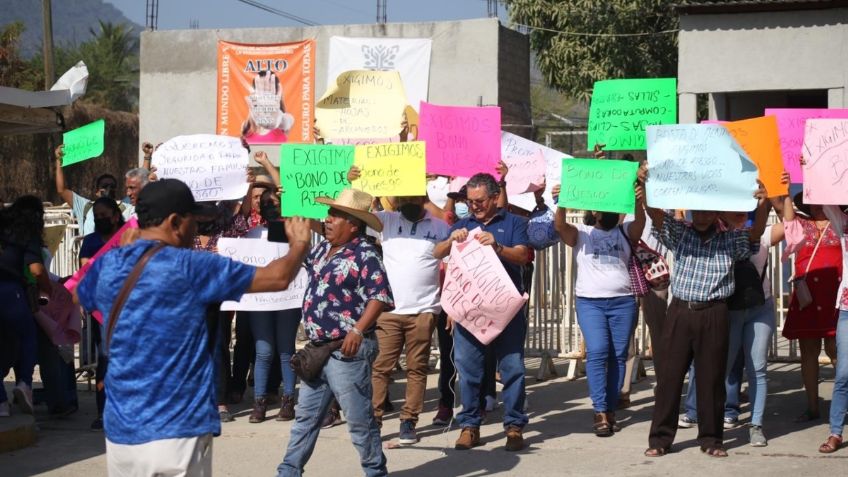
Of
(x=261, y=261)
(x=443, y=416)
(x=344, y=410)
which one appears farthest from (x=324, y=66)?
(x=344, y=410)

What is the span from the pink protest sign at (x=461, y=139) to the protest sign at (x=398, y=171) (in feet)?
2.10

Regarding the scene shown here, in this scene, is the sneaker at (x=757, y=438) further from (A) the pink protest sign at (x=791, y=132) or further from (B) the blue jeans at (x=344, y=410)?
(B) the blue jeans at (x=344, y=410)

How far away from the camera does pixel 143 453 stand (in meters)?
4.78

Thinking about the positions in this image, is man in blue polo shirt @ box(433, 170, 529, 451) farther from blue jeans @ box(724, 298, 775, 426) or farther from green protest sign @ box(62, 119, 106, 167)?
green protest sign @ box(62, 119, 106, 167)

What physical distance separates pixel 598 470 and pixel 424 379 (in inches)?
62.3

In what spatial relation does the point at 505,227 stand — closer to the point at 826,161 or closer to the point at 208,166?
the point at 826,161

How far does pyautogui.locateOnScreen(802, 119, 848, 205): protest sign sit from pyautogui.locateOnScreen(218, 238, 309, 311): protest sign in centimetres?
406

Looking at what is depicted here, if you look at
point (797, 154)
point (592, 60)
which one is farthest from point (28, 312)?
point (592, 60)

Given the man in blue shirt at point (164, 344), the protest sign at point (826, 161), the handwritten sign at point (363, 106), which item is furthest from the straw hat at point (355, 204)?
the protest sign at point (826, 161)

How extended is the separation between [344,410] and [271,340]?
2866 millimetres

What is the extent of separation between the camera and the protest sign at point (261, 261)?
9617 millimetres

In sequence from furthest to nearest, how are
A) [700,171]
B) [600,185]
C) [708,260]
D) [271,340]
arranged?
1. [271,340]
2. [600,185]
3. [708,260]
4. [700,171]

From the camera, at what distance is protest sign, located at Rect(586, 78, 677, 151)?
9430mm

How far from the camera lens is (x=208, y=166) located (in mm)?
9531
